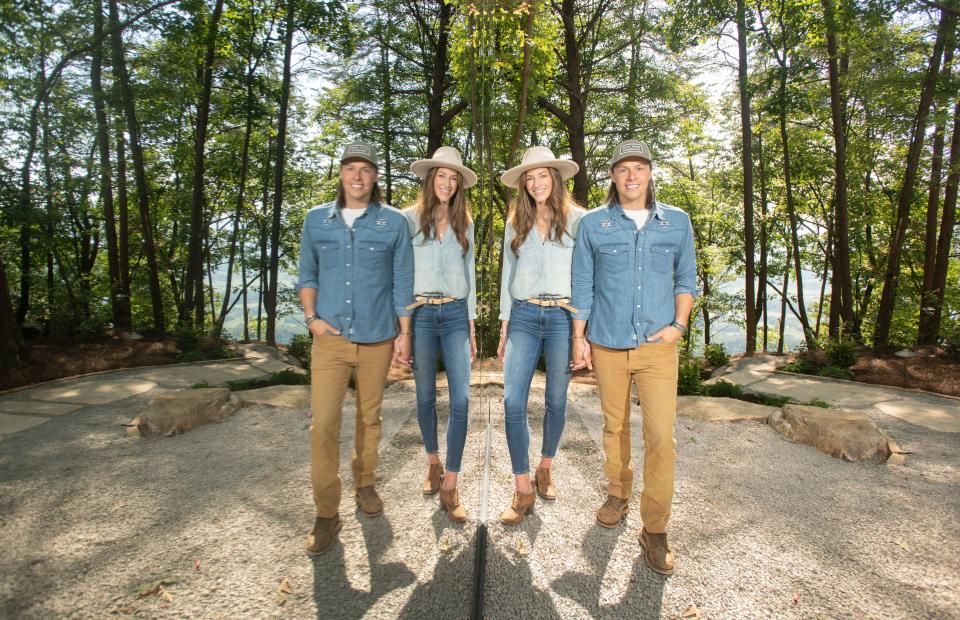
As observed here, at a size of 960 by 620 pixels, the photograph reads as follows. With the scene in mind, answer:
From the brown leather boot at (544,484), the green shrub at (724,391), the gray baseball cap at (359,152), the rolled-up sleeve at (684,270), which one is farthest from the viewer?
the green shrub at (724,391)

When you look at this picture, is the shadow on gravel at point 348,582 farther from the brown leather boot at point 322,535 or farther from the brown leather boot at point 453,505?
the brown leather boot at point 453,505

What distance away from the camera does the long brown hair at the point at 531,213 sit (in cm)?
185

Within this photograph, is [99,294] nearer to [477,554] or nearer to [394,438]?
[394,438]

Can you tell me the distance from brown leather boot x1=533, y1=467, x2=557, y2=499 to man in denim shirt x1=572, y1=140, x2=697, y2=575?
0.71 ft

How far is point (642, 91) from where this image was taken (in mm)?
7195

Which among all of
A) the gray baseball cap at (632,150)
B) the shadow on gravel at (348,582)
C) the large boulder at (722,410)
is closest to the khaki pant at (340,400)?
the shadow on gravel at (348,582)

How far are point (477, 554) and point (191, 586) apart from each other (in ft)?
2.53

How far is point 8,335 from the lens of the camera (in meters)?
2.51

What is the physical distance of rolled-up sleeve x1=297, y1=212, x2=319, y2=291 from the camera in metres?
1.71

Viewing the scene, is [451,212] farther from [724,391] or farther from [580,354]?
[724,391]

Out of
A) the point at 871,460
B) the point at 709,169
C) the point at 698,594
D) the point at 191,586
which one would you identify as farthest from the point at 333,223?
the point at 709,169

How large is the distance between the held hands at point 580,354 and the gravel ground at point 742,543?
1.49 ft

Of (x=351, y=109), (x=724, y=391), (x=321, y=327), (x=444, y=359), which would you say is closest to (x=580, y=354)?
(x=444, y=359)

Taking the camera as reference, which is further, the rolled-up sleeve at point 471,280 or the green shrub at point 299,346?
the green shrub at point 299,346
